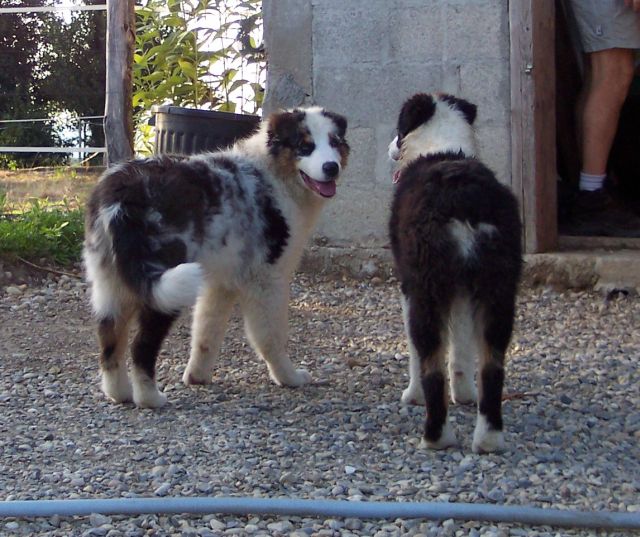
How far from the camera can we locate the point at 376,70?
22.2 feet

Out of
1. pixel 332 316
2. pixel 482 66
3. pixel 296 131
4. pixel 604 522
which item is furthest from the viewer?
pixel 482 66

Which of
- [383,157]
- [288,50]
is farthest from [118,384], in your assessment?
[288,50]

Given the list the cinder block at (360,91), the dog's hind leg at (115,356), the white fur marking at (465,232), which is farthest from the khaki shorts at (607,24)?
→ the dog's hind leg at (115,356)

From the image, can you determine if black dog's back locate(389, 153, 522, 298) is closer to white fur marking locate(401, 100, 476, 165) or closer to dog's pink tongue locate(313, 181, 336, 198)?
white fur marking locate(401, 100, 476, 165)

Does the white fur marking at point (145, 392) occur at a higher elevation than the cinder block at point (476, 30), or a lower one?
lower

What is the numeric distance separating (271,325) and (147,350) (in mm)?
640

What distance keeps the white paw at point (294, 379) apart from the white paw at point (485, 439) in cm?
127

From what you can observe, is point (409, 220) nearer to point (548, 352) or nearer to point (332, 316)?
point (548, 352)

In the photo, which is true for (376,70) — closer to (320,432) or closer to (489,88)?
(489,88)

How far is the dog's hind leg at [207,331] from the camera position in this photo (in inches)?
182

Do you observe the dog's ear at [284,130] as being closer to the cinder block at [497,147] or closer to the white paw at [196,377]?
the white paw at [196,377]

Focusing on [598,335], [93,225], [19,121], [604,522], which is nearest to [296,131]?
[93,225]

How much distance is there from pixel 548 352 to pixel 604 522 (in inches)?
Answer: 90.6

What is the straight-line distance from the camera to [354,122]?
270 inches
